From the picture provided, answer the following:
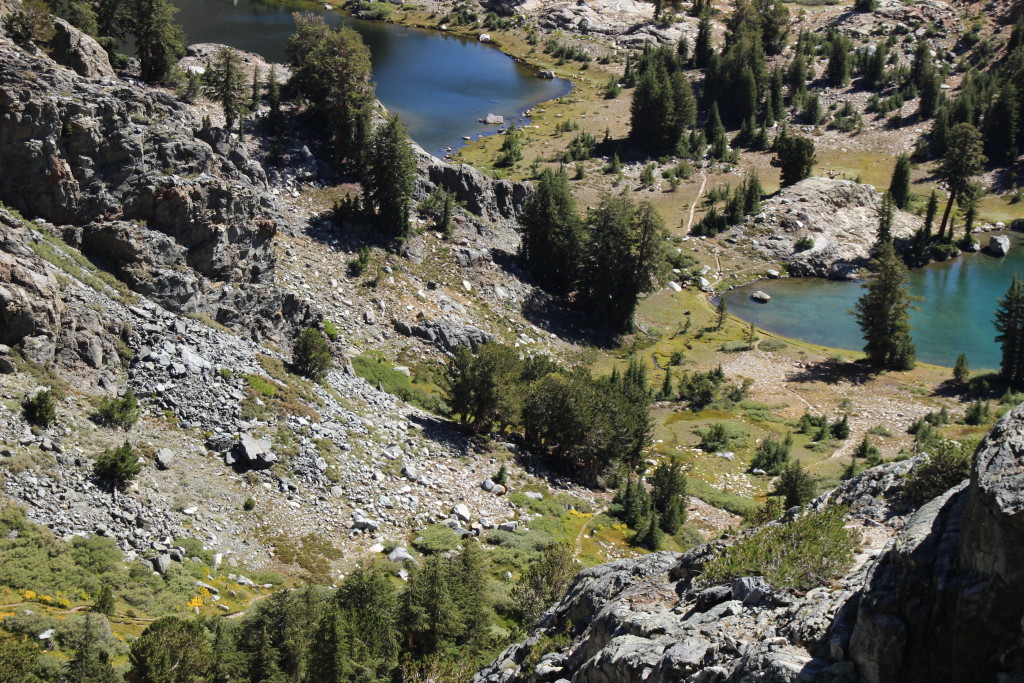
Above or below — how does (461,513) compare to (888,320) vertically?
below

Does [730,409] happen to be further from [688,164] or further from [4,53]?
[688,164]

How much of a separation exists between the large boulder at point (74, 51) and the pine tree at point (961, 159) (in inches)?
3364

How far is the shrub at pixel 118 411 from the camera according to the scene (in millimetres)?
30094

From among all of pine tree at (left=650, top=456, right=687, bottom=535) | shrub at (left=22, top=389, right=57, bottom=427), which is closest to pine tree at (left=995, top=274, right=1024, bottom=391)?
pine tree at (left=650, top=456, right=687, bottom=535)

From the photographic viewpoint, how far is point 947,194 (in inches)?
4341

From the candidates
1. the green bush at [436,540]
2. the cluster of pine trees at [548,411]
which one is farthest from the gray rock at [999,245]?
the green bush at [436,540]

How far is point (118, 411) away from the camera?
30.4 meters

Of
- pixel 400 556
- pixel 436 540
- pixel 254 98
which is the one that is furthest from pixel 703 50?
pixel 400 556

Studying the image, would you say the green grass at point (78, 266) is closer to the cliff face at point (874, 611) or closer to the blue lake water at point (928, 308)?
the cliff face at point (874, 611)

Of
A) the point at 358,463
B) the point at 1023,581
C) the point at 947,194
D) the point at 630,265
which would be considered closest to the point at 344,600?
the point at 358,463

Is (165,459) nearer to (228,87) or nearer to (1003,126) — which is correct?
(228,87)

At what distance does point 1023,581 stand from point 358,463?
1162 inches

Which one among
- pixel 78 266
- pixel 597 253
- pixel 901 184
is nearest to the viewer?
pixel 78 266

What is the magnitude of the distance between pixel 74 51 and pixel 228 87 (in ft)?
41.7
